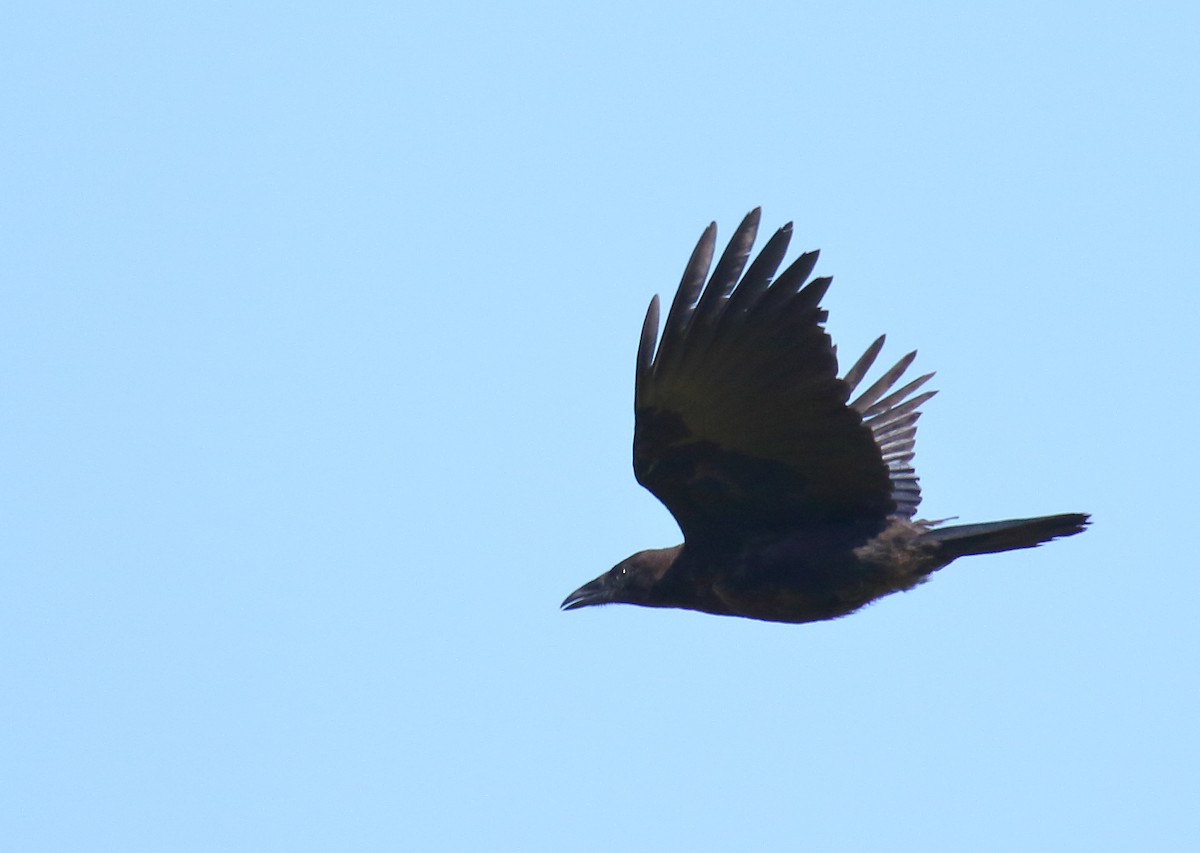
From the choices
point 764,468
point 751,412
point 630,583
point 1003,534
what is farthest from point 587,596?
point 1003,534

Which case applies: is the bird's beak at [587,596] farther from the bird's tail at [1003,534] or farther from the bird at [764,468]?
the bird's tail at [1003,534]

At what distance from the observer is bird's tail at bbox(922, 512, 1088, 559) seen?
8.85 meters

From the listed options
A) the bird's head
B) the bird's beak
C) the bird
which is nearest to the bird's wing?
the bird

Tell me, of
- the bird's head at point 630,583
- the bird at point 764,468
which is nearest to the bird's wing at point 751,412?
the bird at point 764,468

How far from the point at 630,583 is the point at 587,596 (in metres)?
0.45

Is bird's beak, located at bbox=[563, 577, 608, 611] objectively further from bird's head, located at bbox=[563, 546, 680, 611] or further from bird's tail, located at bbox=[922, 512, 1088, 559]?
bird's tail, located at bbox=[922, 512, 1088, 559]

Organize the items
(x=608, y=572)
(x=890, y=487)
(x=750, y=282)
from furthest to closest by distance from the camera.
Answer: (x=608, y=572) < (x=890, y=487) < (x=750, y=282)

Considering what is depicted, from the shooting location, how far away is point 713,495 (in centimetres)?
948

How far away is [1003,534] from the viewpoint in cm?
898

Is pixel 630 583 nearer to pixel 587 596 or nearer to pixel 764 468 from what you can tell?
pixel 587 596

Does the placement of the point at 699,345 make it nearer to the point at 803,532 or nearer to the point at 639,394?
the point at 639,394

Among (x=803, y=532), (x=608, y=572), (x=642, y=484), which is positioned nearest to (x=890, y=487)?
(x=803, y=532)

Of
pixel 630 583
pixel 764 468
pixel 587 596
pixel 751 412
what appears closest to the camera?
pixel 751 412

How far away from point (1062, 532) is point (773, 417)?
1598 millimetres
